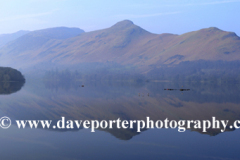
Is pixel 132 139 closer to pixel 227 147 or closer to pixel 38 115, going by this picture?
pixel 227 147

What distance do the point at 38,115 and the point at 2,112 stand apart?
411 cm

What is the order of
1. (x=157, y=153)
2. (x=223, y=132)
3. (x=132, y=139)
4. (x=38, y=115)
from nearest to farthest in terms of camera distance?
(x=157, y=153) → (x=132, y=139) → (x=223, y=132) → (x=38, y=115)

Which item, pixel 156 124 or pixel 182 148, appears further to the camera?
pixel 156 124

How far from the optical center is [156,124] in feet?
72.1

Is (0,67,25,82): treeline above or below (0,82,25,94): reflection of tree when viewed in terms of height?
above

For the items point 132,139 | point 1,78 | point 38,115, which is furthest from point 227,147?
point 1,78

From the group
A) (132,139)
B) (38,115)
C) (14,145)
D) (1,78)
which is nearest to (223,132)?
(132,139)

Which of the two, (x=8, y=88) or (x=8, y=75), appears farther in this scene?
(x=8, y=75)

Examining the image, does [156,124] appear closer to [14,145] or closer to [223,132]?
[223,132]

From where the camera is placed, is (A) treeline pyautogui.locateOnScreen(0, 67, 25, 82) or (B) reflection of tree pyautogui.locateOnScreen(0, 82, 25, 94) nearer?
(B) reflection of tree pyautogui.locateOnScreen(0, 82, 25, 94)

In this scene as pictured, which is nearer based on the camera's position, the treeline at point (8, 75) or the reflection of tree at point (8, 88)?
the reflection of tree at point (8, 88)

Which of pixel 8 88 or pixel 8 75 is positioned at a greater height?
pixel 8 75

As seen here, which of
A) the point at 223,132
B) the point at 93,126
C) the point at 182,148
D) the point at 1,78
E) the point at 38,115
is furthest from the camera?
the point at 1,78

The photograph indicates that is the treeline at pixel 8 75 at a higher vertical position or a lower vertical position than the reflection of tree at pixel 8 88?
higher
